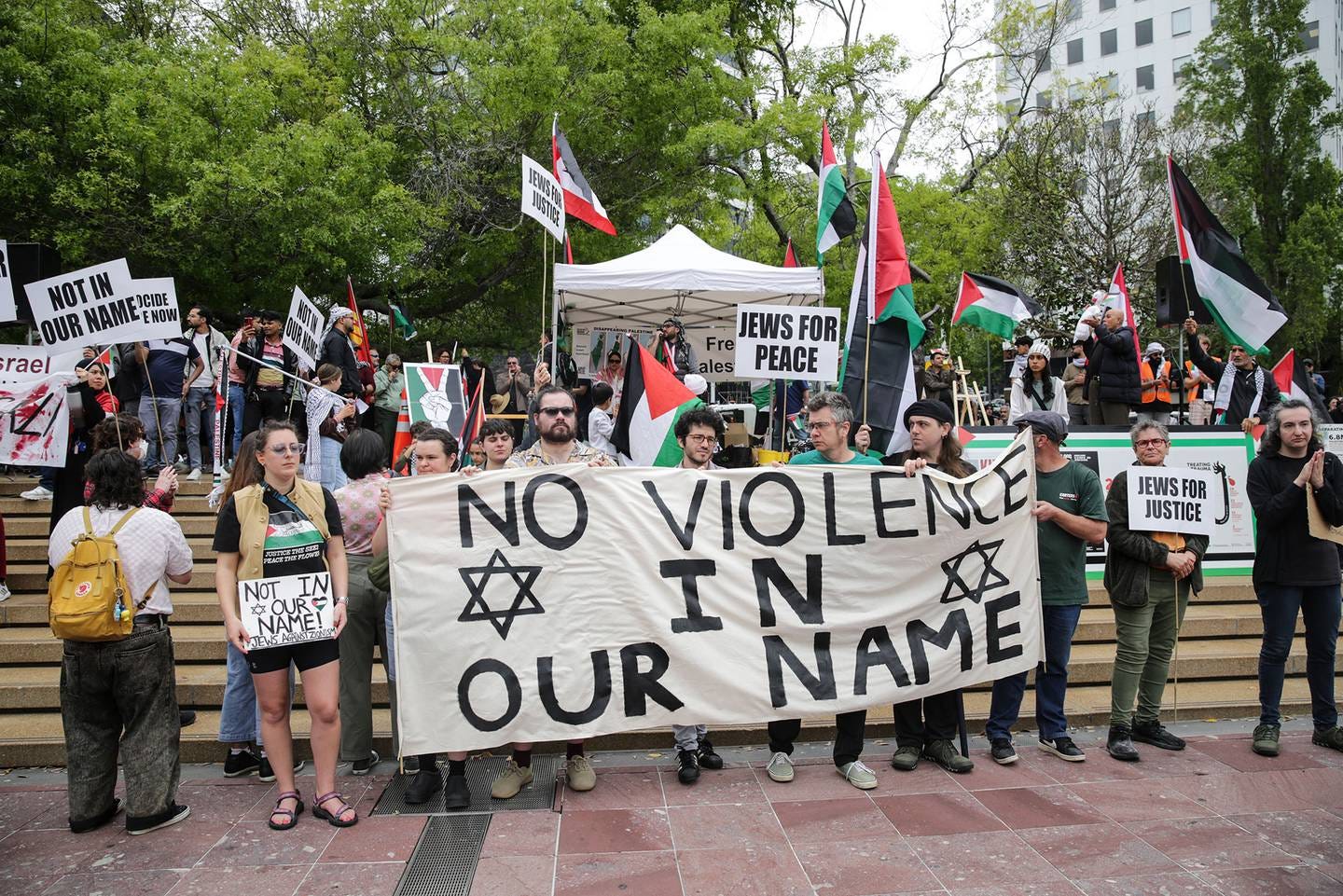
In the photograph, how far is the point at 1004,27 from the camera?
25609 mm

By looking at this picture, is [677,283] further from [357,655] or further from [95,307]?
[357,655]

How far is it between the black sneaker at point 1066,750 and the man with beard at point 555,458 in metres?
2.86

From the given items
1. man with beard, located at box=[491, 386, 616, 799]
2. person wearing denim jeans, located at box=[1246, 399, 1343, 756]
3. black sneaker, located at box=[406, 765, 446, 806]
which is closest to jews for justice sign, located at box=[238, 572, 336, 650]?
black sneaker, located at box=[406, 765, 446, 806]

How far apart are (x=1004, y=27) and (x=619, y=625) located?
26586 mm

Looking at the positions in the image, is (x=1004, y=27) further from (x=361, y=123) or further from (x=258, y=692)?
(x=258, y=692)

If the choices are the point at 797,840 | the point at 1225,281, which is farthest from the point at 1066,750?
the point at 1225,281

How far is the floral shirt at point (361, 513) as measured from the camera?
5.18 m

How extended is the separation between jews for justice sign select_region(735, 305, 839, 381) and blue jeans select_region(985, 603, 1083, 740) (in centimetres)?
364

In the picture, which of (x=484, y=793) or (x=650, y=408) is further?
(x=650, y=408)

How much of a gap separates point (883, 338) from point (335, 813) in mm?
5195

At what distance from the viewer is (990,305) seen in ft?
40.7

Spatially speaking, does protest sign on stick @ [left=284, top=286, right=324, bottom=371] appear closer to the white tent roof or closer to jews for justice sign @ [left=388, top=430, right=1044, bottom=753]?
the white tent roof

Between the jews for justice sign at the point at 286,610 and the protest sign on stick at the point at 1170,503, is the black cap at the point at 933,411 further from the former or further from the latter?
the jews for justice sign at the point at 286,610

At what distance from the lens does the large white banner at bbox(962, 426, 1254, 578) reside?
8.34 meters
